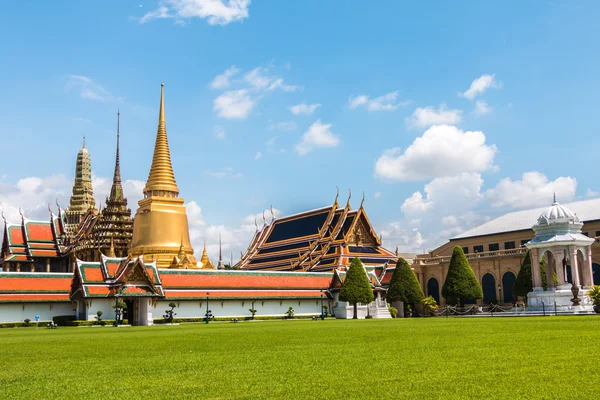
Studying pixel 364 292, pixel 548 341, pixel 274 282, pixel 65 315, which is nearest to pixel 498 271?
pixel 364 292

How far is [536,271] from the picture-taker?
4338cm

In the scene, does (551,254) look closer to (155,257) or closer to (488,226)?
(488,226)

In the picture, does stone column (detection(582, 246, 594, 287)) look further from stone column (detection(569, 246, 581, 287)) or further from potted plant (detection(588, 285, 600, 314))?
potted plant (detection(588, 285, 600, 314))

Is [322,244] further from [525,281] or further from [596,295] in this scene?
[596,295]

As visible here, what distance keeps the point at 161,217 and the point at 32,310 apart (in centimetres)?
2356

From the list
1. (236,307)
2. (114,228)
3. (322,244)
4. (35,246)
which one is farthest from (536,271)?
(35,246)

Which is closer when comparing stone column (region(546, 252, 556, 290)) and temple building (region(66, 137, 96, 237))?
stone column (region(546, 252, 556, 290))

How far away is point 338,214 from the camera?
68.9 m

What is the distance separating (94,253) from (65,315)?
3604 cm

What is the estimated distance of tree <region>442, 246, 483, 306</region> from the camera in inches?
1892

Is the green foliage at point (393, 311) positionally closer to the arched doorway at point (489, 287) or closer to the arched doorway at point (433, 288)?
the arched doorway at point (489, 287)

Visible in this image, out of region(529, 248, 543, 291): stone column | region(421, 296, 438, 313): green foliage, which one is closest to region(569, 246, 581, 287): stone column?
region(529, 248, 543, 291): stone column

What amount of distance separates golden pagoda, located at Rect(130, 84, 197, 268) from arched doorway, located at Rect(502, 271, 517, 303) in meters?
29.9

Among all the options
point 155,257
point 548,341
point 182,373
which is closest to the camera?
point 182,373
